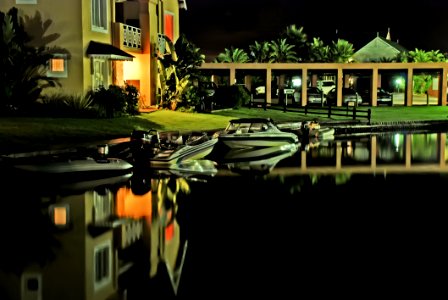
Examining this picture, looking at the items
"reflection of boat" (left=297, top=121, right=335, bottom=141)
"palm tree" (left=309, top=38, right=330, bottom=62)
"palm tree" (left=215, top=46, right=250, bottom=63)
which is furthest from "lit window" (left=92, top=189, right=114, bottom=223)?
"palm tree" (left=309, top=38, right=330, bottom=62)

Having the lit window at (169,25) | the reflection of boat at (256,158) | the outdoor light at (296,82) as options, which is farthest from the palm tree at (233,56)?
the reflection of boat at (256,158)

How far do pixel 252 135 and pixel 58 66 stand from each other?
1166 cm

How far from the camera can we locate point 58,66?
1430 inches

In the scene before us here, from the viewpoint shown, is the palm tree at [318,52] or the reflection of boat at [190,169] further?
the palm tree at [318,52]

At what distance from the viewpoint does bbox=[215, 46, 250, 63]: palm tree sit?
261ft

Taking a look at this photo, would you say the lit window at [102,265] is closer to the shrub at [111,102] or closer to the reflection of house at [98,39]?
the shrub at [111,102]

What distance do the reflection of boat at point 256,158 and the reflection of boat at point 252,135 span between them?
0.98 ft

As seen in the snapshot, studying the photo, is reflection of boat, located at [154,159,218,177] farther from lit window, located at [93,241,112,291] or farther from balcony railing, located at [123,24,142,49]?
balcony railing, located at [123,24,142,49]

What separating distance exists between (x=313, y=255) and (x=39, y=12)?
28311 millimetres

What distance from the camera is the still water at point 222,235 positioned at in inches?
376

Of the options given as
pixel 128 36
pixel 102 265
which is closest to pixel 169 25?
pixel 128 36

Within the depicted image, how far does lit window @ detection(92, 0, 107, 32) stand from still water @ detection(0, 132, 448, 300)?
17129 mm

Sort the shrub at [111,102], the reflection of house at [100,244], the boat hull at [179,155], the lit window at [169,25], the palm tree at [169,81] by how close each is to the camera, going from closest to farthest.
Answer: the reflection of house at [100,244] → the boat hull at [179,155] → the shrub at [111,102] → the palm tree at [169,81] → the lit window at [169,25]

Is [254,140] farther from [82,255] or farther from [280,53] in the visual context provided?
[280,53]
